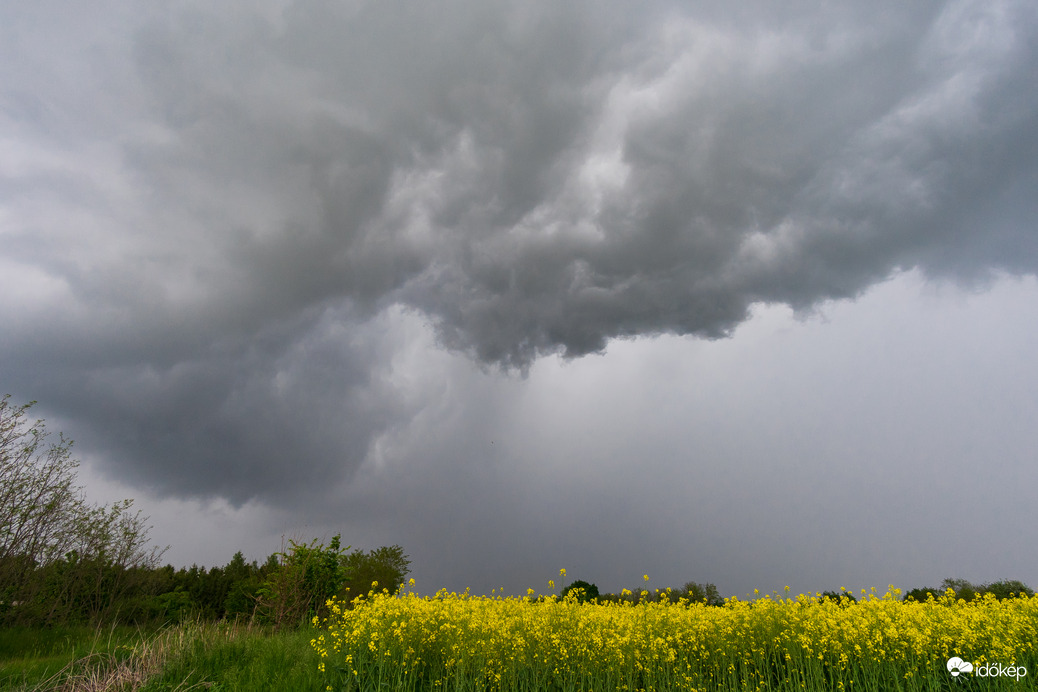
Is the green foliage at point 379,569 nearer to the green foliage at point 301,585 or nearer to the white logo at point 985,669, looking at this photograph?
the green foliage at point 301,585

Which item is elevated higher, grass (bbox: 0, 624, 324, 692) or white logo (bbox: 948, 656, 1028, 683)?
white logo (bbox: 948, 656, 1028, 683)

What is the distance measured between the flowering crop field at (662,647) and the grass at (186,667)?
843 mm

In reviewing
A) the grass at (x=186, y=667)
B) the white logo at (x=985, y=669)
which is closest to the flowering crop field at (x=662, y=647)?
the white logo at (x=985, y=669)

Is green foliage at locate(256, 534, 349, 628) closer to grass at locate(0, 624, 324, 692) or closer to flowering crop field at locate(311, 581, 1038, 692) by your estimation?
grass at locate(0, 624, 324, 692)

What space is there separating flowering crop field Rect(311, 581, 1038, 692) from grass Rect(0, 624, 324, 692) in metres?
0.84

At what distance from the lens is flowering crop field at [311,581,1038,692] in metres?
8.24

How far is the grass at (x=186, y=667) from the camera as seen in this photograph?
9.16 meters

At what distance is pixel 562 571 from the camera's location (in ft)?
31.1

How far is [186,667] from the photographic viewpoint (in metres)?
10.1

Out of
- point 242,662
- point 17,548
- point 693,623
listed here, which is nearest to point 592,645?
point 693,623

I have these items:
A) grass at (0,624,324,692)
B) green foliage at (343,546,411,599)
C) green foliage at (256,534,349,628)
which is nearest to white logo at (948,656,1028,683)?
Result: grass at (0,624,324,692)

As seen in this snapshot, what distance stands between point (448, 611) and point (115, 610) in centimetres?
1725

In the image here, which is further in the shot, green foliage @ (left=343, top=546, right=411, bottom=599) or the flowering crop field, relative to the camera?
green foliage @ (left=343, top=546, right=411, bottom=599)

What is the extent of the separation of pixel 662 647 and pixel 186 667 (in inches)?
345
